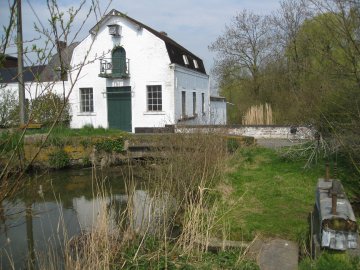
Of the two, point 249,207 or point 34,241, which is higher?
point 249,207

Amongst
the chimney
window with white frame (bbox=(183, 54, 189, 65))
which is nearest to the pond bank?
window with white frame (bbox=(183, 54, 189, 65))

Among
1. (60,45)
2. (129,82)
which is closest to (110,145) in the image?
(129,82)

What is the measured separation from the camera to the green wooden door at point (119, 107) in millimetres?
22656

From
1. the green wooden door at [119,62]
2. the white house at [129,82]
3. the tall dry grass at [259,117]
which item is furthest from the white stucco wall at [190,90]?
the green wooden door at [119,62]

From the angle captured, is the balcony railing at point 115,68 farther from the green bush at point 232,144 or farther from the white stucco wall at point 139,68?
the green bush at point 232,144

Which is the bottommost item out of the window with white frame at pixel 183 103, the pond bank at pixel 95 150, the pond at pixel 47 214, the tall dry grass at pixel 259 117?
the pond at pixel 47 214

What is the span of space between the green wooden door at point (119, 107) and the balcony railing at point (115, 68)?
0.82 m

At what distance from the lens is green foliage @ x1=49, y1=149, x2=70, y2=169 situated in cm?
1514

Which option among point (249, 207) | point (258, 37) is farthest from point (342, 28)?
point (258, 37)

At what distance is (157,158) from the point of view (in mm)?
9047

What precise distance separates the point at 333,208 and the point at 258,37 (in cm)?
2649

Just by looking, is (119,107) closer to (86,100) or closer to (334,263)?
(86,100)

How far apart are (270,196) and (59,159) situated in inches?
372

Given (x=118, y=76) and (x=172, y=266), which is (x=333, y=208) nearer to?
(x=172, y=266)
